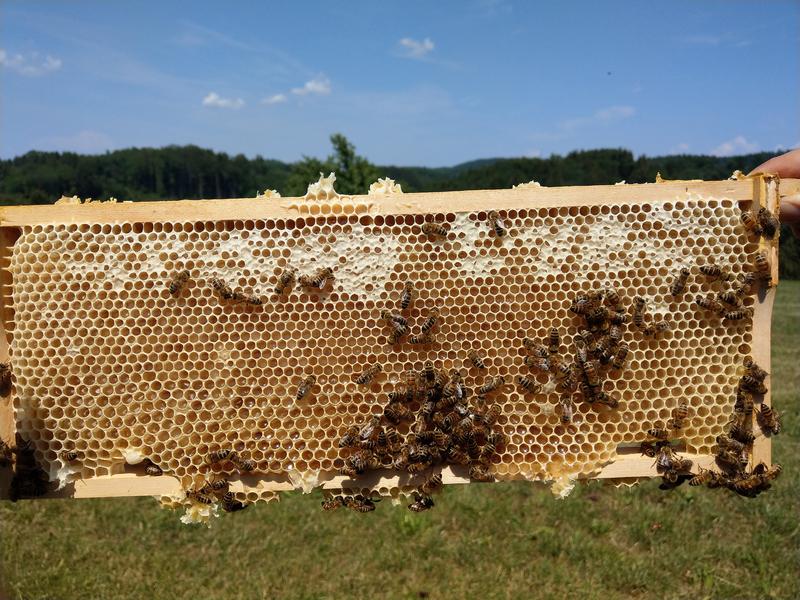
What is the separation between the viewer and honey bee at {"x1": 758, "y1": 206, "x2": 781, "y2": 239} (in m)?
3.11

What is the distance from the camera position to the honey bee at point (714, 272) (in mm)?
3219

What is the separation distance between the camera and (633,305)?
331 cm

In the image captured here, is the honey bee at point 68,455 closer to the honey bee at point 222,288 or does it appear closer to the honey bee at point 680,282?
the honey bee at point 222,288

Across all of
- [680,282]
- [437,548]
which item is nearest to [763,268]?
[680,282]

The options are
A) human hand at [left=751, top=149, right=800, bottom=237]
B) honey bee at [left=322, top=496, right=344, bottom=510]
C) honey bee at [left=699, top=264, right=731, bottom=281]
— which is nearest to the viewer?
honey bee at [left=699, top=264, right=731, bottom=281]

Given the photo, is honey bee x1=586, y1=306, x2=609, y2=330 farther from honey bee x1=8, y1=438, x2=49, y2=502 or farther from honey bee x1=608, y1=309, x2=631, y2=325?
honey bee x1=8, y1=438, x2=49, y2=502

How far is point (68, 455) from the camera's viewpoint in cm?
327

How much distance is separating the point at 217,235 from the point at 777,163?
422 centimetres

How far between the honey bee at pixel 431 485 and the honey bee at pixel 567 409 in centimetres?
89

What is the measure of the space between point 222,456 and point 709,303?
3257mm

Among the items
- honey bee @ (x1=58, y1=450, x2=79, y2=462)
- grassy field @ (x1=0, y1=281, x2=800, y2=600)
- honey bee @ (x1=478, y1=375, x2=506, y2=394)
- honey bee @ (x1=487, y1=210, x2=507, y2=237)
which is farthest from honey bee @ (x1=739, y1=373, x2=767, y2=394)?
honey bee @ (x1=58, y1=450, x2=79, y2=462)

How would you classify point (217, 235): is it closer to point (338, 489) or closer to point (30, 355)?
point (30, 355)

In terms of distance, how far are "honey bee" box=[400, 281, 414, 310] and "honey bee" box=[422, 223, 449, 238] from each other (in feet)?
1.13

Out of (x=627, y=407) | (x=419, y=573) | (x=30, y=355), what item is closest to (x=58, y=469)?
(x=30, y=355)
